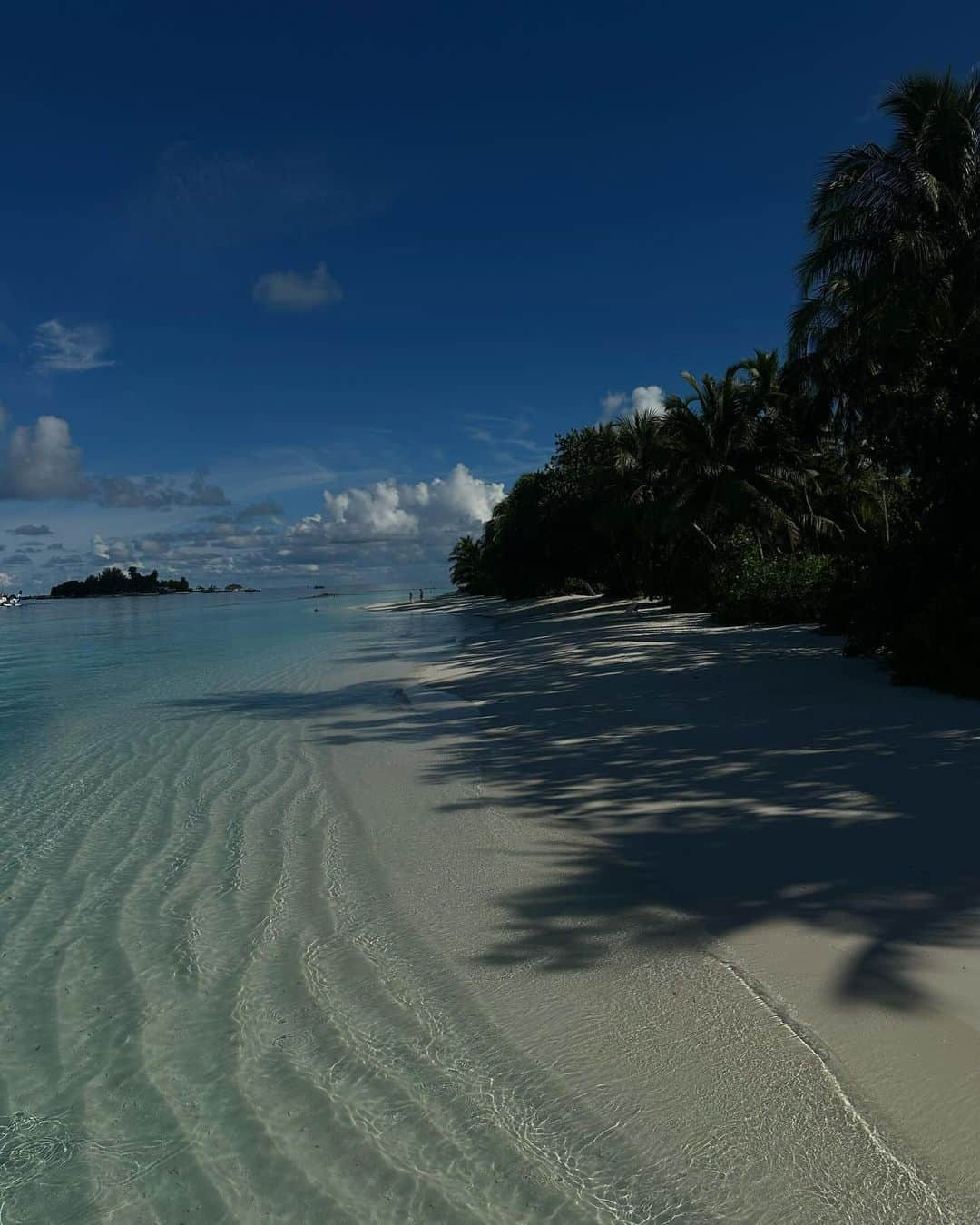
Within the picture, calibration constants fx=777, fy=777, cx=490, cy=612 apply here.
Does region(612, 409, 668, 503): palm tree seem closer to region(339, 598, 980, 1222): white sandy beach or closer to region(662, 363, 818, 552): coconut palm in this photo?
region(662, 363, 818, 552): coconut palm

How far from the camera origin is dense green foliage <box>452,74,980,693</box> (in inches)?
420

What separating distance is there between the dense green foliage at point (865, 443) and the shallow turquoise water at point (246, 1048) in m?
7.23

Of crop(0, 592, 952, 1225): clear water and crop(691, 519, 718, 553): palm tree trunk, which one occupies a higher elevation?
crop(691, 519, 718, 553): palm tree trunk

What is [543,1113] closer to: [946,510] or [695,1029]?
[695,1029]

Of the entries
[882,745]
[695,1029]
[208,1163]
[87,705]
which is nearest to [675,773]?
[882,745]

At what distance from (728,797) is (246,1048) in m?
3.86

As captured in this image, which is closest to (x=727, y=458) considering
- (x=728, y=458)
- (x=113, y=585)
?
(x=728, y=458)

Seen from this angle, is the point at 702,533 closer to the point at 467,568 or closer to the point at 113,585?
the point at 467,568

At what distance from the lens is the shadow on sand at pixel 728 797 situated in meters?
3.94

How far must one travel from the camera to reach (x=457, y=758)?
27.0 feet

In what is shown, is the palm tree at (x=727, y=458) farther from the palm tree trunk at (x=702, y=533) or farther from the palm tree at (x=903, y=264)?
the palm tree at (x=903, y=264)

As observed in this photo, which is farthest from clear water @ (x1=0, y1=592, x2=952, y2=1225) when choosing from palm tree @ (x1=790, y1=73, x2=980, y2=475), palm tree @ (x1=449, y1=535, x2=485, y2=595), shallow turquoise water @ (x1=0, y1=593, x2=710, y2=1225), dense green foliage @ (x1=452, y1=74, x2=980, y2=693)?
palm tree @ (x1=449, y1=535, x2=485, y2=595)

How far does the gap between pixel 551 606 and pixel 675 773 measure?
104 feet

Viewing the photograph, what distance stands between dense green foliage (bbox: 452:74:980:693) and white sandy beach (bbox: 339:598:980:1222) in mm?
2633
